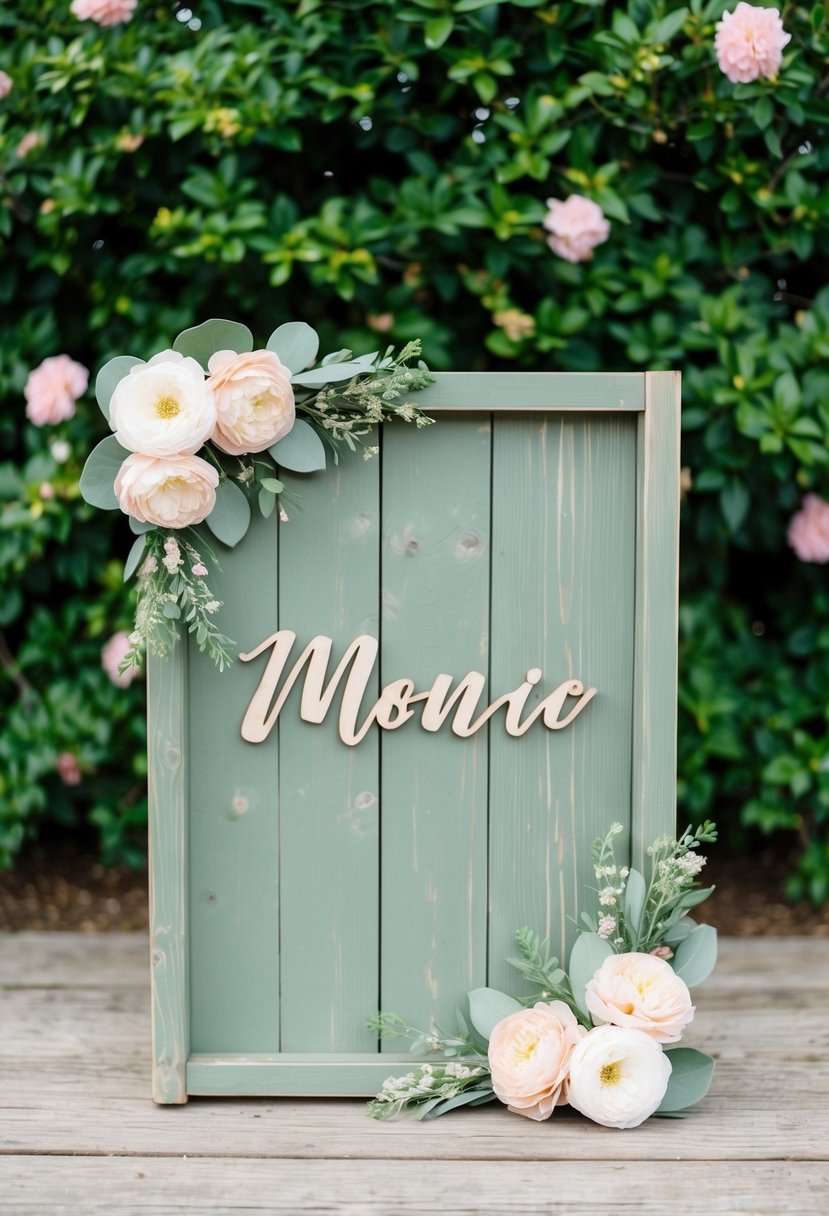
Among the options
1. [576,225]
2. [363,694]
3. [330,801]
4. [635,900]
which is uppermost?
[576,225]

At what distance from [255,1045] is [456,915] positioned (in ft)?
1.01

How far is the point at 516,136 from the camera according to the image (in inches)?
68.8

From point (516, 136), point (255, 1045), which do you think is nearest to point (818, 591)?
point (516, 136)

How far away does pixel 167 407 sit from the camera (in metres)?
1.24

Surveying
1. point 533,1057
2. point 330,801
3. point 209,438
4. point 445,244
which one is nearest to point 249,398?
point 209,438

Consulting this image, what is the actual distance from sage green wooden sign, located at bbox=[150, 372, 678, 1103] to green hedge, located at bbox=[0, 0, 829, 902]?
0.53 meters

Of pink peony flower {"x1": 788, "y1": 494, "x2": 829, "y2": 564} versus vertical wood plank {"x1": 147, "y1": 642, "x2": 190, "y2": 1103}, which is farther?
pink peony flower {"x1": 788, "y1": 494, "x2": 829, "y2": 564}

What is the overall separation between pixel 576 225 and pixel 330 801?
3.31ft

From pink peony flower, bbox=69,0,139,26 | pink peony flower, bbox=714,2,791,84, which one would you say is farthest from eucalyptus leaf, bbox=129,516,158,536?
pink peony flower, bbox=714,2,791,84

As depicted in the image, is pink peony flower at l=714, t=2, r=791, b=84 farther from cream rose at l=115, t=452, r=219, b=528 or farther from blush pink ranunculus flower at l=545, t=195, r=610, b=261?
cream rose at l=115, t=452, r=219, b=528

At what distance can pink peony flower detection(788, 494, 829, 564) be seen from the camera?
188 centimetres

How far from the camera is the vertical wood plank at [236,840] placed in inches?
52.6

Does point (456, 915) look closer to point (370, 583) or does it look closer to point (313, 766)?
point (313, 766)

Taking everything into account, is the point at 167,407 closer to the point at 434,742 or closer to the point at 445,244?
the point at 434,742
